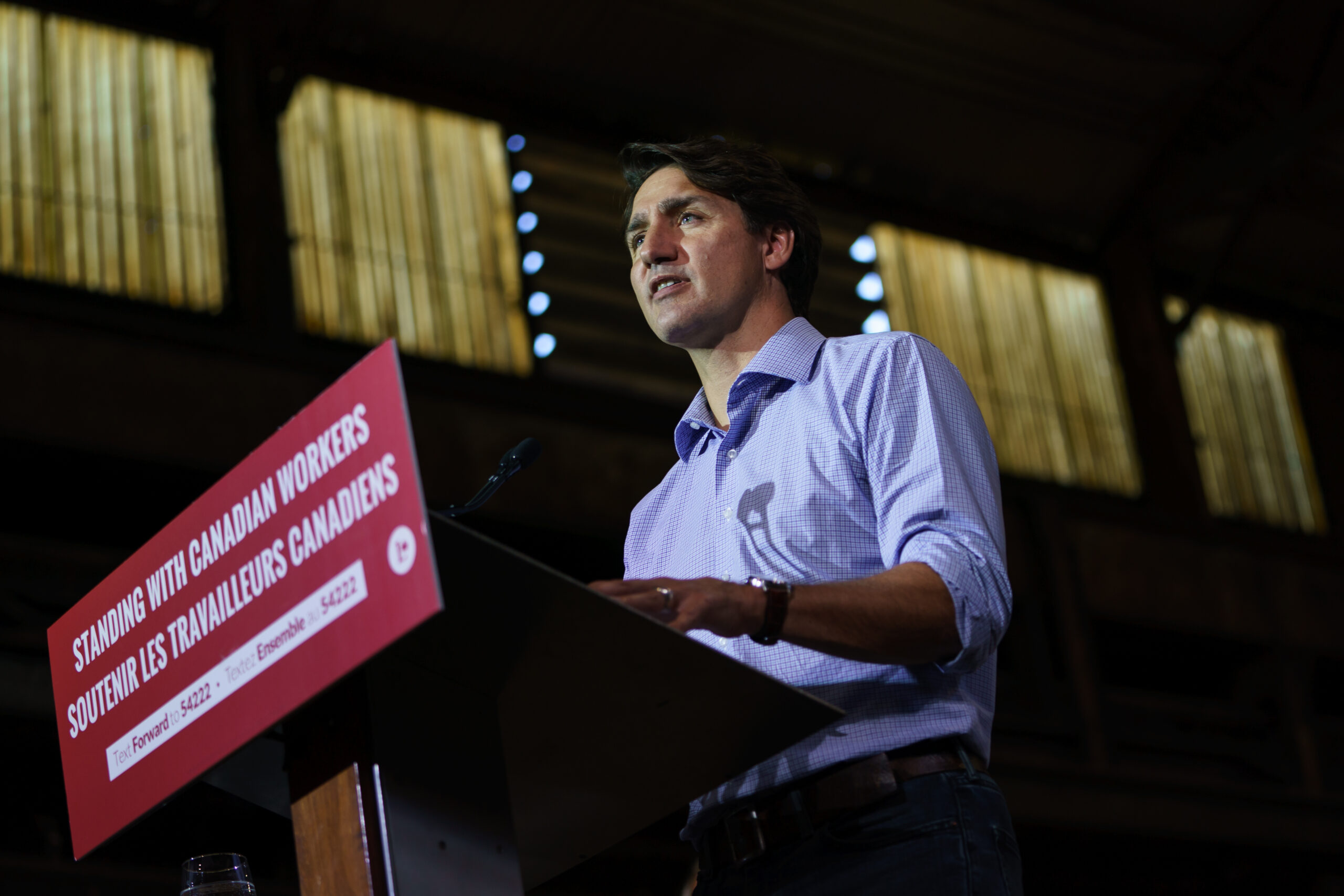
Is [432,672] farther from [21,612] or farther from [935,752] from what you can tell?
[21,612]

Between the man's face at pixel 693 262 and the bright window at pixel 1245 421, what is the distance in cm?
789

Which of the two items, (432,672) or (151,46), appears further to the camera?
(151,46)

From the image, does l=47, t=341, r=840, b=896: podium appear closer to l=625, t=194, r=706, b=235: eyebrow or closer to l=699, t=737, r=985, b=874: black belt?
l=699, t=737, r=985, b=874: black belt

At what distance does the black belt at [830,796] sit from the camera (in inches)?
59.4

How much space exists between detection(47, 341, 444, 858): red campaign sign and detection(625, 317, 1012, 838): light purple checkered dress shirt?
1.65 ft

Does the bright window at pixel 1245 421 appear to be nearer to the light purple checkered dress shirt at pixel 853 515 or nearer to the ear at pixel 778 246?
the ear at pixel 778 246

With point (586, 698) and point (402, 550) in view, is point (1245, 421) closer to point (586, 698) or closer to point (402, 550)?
point (586, 698)

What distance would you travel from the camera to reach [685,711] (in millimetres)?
1330

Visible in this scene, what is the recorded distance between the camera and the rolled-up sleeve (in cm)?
148

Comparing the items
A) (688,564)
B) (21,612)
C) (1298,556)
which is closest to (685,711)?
(688,564)

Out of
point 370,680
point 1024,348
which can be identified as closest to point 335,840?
point 370,680

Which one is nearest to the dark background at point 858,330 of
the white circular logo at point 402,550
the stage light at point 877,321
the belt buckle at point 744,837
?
the stage light at point 877,321

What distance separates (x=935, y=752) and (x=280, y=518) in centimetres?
72

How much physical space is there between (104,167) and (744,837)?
19.9ft
